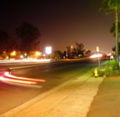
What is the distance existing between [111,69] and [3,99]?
36.3 feet

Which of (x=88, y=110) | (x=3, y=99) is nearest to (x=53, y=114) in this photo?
(x=88, y=110)

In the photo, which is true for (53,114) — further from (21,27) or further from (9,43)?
(21,27)

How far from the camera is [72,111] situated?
6.46m

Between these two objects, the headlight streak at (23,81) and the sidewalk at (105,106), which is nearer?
the sidewalk at (105,106)

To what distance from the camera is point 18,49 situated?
260 feet

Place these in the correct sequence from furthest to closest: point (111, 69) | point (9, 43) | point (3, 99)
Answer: point (9, 43), point (111, 69), point (3, 99)

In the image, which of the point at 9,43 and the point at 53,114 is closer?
the point at 53,114

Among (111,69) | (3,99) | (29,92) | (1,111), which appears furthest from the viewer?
(111,69)

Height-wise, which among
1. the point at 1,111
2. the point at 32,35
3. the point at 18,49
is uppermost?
the point at 32,35

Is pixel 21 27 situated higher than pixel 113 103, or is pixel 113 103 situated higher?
pixel 21 27

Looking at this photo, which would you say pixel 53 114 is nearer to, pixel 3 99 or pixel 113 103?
pixel 113 103

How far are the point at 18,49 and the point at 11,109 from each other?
73.6 m

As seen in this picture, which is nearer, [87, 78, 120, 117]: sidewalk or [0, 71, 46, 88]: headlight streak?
[87, 78, 120, 117]: sidewalk

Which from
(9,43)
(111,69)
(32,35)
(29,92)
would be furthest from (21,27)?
(29,92)
